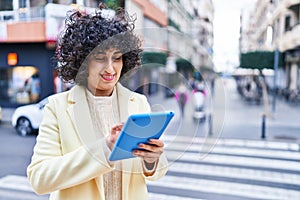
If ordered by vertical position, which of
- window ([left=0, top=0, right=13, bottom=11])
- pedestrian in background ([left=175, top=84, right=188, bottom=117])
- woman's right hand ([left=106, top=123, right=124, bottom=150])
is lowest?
woman's right hand ([left=106, top=123, right=124, bottom=150])

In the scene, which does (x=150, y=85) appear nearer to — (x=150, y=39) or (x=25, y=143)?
(x=150, y=39)

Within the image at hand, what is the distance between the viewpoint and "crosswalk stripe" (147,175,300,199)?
5074 millimetres

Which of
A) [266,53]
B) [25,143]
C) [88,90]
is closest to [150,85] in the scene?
[88,90]

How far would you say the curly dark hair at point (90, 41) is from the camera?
1.17 meters

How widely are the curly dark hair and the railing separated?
13360mm

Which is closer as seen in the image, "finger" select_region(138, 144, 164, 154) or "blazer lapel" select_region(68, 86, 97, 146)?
"finger" select_region(138, 144, 164, 154)

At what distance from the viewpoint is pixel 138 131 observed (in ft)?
2.98

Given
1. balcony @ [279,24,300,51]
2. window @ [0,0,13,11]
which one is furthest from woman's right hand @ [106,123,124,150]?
balcony @ [279,24,300,51]

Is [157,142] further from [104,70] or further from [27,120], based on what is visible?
[27,120]

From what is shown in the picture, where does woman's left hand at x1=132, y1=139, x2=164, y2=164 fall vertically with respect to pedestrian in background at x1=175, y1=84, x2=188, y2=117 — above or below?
below

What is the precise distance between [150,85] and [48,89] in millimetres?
14453

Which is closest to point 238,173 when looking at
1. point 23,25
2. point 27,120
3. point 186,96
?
point 186,96

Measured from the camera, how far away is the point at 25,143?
865cm

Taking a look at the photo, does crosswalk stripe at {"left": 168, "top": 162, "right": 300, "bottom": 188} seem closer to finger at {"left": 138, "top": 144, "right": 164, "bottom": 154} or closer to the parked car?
the parked car
